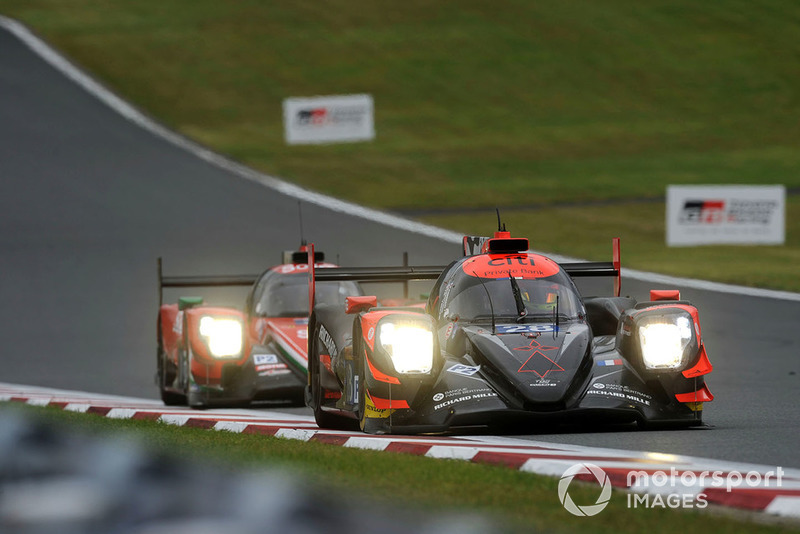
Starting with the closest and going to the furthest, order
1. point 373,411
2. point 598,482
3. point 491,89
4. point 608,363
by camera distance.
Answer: point 598,482 < point 373,411 < point 608,363 < point 491,89

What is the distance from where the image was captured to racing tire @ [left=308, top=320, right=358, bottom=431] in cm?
1048

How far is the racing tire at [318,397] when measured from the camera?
34.4 ft

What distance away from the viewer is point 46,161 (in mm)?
30922

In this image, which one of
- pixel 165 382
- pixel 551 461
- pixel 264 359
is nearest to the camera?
pixel 551 461

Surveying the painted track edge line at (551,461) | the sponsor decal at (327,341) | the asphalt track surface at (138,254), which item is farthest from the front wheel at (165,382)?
the sponsor decal at (327,341)

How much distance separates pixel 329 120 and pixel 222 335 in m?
24.8

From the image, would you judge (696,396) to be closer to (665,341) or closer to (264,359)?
(665,341)

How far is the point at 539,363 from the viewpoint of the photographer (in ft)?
28.9

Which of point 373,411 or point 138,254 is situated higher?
point 138,254

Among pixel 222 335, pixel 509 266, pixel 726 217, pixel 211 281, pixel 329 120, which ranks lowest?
pixel 222 335

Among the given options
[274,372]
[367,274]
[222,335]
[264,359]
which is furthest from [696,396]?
[222,335]

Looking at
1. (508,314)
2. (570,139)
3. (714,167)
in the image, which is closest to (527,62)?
(570,139)

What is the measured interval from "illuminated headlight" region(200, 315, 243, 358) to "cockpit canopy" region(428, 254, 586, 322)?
310 centimetres

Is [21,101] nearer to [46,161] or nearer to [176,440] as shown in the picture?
[46,161]
